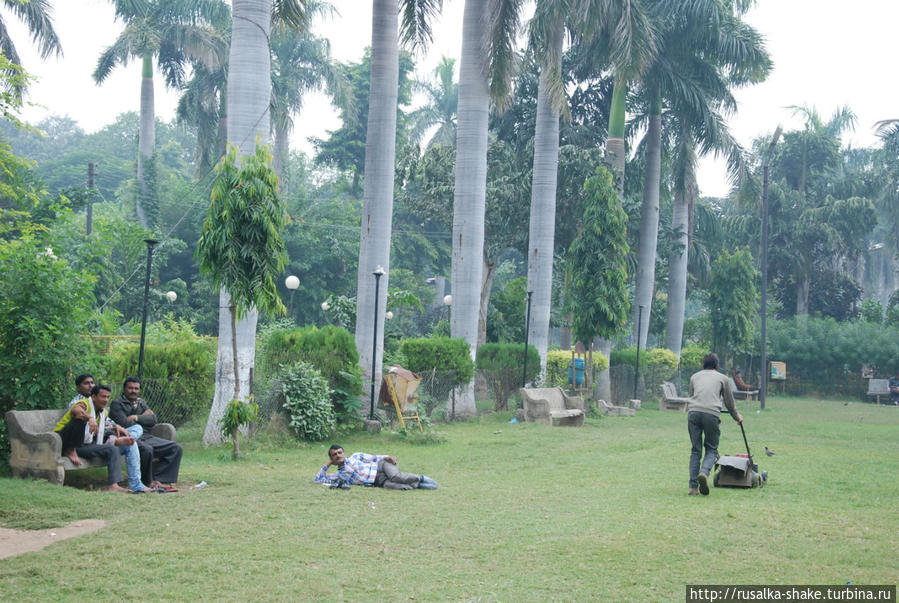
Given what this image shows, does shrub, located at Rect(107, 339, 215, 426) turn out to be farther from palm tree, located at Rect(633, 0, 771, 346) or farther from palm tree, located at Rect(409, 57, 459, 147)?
palm tree, located at Rect(409, 57, 459, 147)

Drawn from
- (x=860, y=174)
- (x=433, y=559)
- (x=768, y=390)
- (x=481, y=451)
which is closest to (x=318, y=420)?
(x=481, y=451)

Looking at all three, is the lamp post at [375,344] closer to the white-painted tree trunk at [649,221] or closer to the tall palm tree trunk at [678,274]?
the white-painted tree trunk at [649,221]

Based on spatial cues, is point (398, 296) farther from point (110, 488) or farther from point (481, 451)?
point (110, 488)

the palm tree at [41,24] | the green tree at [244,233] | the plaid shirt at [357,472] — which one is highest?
the palm tree at [41,24]

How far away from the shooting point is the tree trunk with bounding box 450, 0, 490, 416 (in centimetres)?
2184

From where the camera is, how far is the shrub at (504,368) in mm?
23844

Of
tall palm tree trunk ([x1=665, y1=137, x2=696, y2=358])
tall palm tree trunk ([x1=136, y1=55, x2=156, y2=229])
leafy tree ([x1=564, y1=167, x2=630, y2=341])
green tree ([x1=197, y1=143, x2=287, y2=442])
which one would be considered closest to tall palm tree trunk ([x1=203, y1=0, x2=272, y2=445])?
green tree ([x1=197, y1=143, x2=287, y2=442])

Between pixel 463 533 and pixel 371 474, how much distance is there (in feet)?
10.0

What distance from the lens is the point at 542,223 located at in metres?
25.4

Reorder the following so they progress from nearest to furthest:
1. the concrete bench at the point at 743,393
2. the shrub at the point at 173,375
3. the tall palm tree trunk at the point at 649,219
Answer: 1. the shrub at the point at 173,375
2. the tall palm tree trunk at the point at 649,219
3. the concrete bench at the point at 743,393

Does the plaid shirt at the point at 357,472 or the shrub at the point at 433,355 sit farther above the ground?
the shrub at the point at 433,355

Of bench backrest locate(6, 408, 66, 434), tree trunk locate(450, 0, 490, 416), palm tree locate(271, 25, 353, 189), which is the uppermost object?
palm tree locate(271, 25, 353, 189)

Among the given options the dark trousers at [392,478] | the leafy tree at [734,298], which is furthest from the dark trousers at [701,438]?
the leafy tree at [734,298]

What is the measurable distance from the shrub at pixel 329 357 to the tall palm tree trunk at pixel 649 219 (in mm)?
18809
